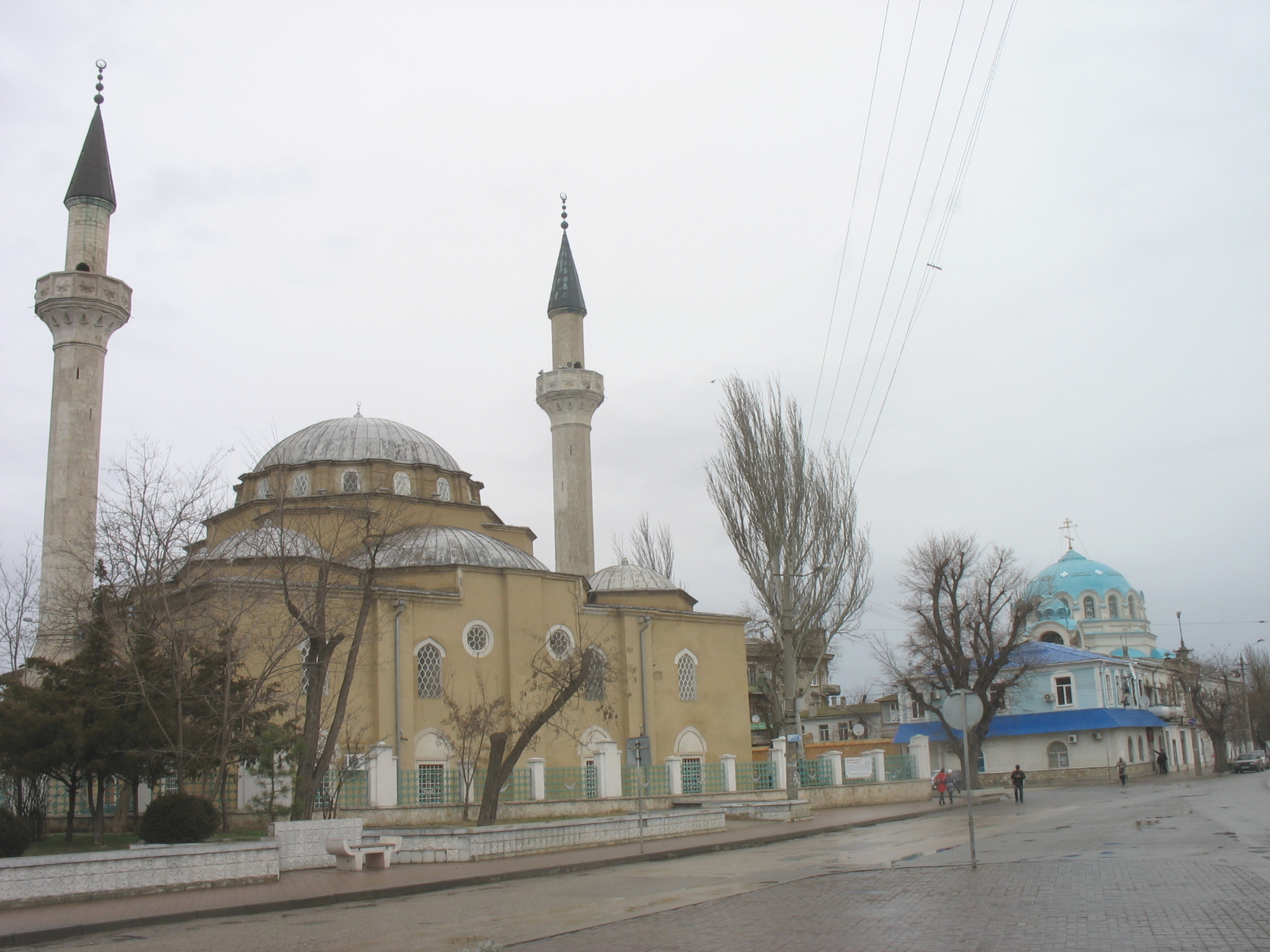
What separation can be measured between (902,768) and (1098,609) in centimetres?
3521

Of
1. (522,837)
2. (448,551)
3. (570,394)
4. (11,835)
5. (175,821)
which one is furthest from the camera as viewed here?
(570,394)

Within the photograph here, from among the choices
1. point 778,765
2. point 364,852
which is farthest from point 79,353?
point 778,765

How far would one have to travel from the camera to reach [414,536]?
24641 millimetres

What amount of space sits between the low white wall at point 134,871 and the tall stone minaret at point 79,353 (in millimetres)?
10319

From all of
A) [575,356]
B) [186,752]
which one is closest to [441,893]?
[186,752]

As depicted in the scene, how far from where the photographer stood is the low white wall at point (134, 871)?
444 inches

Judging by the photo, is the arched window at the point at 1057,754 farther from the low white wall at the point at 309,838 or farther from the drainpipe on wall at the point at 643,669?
the low white wall at the point at 309,838

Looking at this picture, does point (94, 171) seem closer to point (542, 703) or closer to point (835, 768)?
point (542, 703)

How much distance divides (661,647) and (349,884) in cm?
1629

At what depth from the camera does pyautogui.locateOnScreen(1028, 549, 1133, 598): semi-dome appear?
5894 centimetres

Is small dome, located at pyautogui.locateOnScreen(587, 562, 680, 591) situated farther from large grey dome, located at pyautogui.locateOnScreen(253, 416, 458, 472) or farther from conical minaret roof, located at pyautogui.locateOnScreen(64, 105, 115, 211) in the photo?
conical minaret roof, located at pyautogui.locateOnScreen(64, 105, 115, 211)

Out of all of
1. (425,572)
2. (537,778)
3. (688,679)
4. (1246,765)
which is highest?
(425,572)

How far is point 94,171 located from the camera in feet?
84.4

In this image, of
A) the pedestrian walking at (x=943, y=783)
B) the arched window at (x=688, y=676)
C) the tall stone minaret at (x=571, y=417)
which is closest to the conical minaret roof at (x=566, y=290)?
the tall stone minaret at (x=571, y=417)
